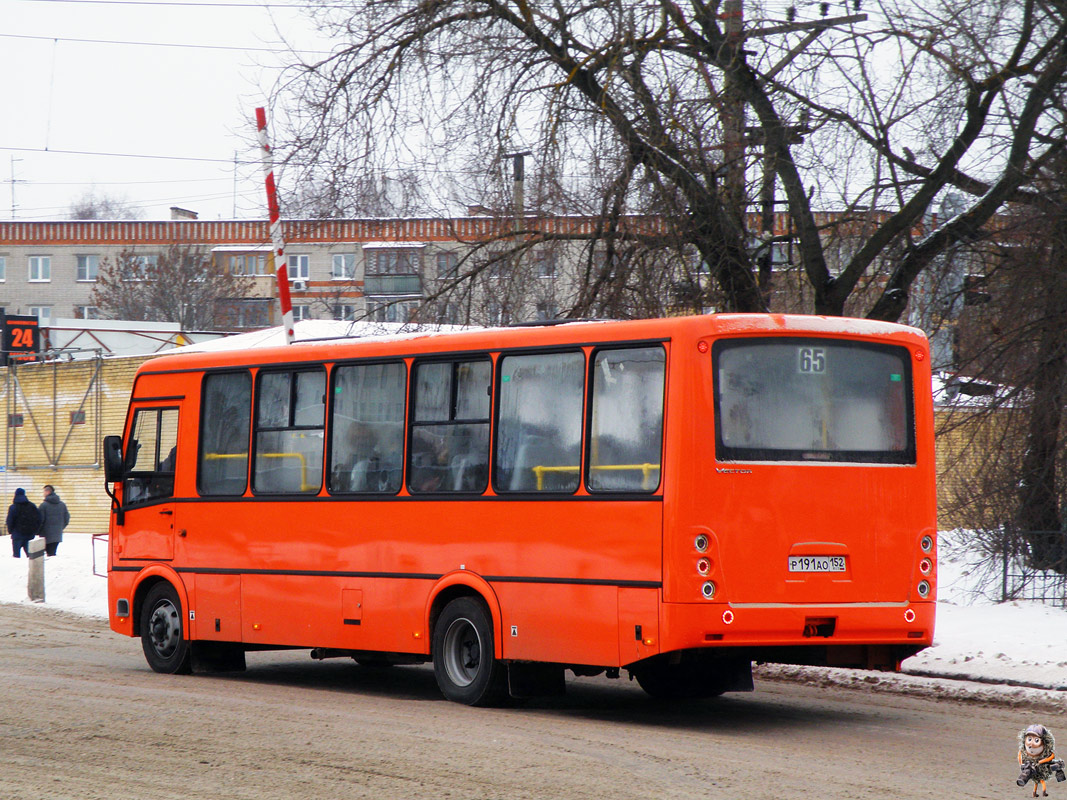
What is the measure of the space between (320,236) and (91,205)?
82.5m

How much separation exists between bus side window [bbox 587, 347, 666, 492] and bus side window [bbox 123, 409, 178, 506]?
5236mm

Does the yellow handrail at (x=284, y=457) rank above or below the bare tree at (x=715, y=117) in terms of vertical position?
below

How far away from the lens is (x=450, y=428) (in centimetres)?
1149

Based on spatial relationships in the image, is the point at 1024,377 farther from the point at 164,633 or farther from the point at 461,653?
the point at 164,633

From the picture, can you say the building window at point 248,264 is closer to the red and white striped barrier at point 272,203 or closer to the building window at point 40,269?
the building window at point 40,269

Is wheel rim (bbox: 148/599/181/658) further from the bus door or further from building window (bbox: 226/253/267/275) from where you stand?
building window (bbox: 226/253/267/275)

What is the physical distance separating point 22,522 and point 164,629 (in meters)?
16.4

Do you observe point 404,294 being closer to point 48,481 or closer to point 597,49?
point 597,49

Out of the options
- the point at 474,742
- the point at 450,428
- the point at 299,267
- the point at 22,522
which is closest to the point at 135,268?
the point at 299,267

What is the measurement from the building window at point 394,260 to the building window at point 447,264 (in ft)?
1.01

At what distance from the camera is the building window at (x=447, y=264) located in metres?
17.6

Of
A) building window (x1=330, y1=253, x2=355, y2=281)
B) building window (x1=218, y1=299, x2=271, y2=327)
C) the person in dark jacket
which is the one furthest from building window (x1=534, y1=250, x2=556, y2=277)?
building window (x1=218, y1=299, x2=271, y2=327)

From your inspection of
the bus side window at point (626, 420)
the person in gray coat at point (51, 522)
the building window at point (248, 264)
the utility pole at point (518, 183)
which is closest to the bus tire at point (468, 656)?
the bus side window at point (626, 420)

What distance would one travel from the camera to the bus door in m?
14.0
